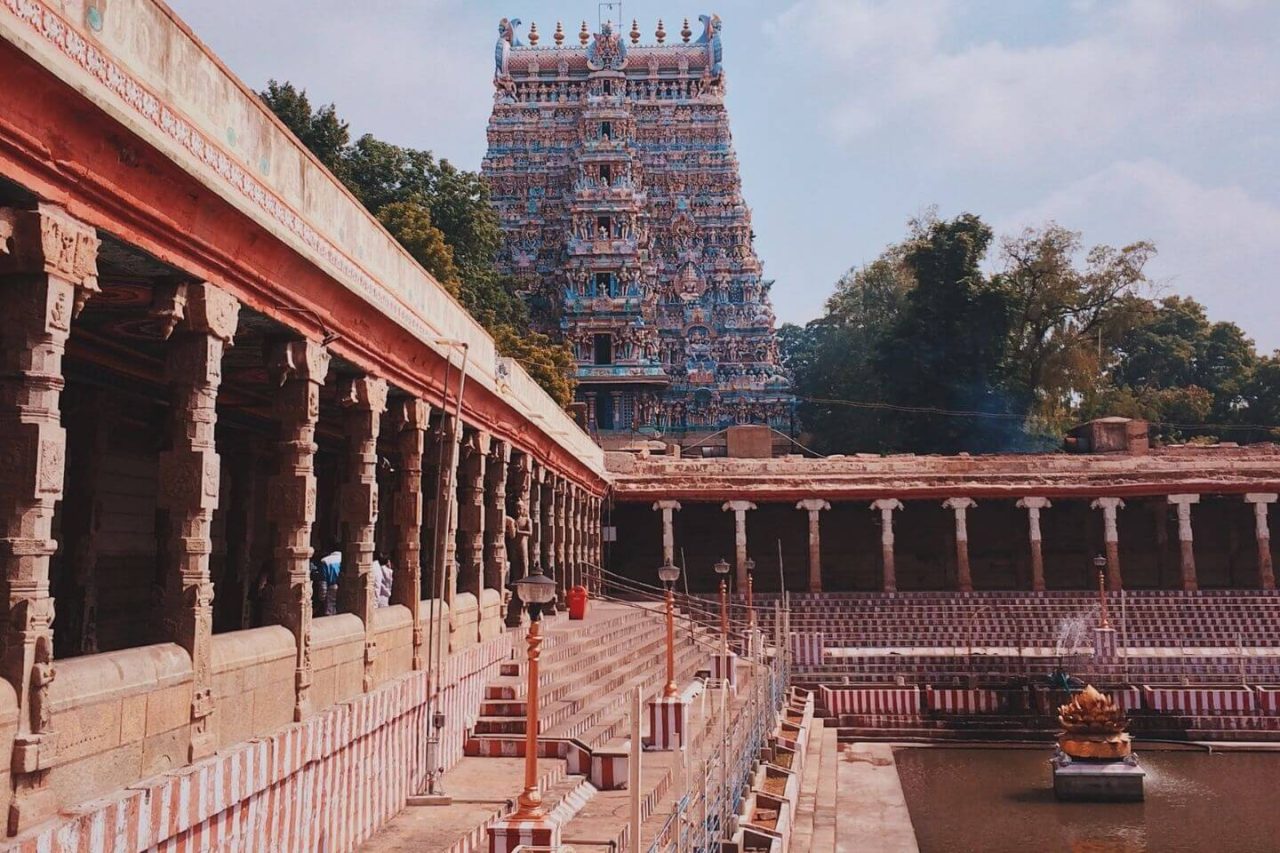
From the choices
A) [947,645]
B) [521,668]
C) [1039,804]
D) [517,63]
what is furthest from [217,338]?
[517,63]

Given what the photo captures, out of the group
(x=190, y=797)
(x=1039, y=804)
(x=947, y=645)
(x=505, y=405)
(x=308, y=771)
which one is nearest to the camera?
(x=190, y=797)

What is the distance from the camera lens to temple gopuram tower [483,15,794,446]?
58.2 m

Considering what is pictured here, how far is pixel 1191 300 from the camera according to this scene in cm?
7206

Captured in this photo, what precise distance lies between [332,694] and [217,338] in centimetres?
341

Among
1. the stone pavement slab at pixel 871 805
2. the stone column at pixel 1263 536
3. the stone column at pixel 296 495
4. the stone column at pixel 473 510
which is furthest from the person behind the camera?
the stone column at pixel 1263 536

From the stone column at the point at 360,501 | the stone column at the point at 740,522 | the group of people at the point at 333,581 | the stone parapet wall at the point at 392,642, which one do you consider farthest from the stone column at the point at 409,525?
the stone column at the point at 740,522

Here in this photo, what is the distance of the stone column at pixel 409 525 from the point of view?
11961mm

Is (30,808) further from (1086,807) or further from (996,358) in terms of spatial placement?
(996,358)

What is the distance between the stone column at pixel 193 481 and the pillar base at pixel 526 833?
6.19 ft

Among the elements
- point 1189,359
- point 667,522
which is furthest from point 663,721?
point 1189,359

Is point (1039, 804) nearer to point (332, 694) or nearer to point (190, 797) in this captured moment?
point (332, 694)

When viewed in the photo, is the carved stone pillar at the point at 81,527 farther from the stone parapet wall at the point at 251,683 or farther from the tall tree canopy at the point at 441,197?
the tall tree canopy at the point at 441,197

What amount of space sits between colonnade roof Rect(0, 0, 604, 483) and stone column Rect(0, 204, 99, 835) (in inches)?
20.3

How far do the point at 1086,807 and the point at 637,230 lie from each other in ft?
153
